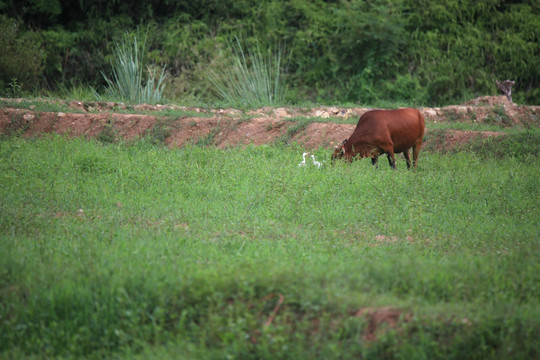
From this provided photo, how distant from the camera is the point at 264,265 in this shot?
5.16m

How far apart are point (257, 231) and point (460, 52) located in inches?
567

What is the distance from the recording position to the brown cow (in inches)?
399

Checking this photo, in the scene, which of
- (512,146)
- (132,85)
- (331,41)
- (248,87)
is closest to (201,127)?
(248,87)

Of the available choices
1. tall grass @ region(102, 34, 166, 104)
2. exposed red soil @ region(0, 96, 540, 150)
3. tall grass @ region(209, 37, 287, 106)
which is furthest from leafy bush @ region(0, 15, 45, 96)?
tall grass @ region(209, 37, 287, 106)

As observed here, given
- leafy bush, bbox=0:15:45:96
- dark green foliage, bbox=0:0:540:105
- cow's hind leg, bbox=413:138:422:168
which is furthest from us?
dark green foliage, bbox=0:0:540:105

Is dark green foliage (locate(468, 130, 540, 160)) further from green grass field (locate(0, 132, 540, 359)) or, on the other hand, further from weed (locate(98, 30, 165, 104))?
weed (locate(98, 30, 165, 104))

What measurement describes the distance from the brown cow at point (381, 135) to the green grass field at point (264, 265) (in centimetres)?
122

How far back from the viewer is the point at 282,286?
15.4 feet

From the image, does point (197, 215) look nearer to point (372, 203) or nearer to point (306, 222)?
point (306, 222)

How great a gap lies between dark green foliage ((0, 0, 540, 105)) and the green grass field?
9.64 meters

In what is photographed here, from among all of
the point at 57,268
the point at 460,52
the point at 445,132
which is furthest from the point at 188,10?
the point at 57,268

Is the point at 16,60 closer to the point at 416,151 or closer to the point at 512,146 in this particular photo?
the point at 416,151

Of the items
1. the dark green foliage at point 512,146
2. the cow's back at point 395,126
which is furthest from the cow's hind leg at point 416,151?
the dark green foliage at point 512,146

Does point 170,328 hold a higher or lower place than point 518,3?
lower
